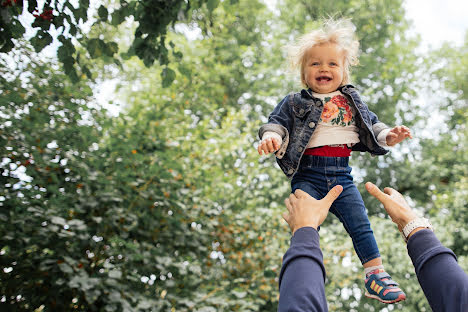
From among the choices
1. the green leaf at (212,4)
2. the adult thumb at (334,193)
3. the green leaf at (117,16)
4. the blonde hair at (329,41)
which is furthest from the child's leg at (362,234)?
the green leaf at (117,16)

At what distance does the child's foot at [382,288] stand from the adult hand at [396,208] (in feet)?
0.62

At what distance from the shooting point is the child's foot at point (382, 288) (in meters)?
1.43

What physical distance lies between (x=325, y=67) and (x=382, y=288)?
808mm

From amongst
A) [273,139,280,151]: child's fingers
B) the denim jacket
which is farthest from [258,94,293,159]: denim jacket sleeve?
[273,139,280,151]: child's fingers

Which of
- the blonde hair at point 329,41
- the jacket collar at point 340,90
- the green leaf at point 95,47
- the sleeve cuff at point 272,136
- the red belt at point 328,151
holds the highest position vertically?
the green leaf at point 95,47

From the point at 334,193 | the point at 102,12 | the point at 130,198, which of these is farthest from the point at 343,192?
the point at 130,198

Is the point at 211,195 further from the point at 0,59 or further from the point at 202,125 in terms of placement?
the point at 0,59

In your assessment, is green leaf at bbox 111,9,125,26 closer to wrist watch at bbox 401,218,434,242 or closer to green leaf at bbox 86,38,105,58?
green leaf at bbox 86,38,105,58

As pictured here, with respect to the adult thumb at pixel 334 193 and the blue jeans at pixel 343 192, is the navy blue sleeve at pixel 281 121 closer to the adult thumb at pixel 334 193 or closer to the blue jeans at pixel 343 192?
the blue jeans at pixel 343 192

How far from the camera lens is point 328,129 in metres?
1.69

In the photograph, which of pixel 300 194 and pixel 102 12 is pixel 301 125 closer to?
pixel 300 194

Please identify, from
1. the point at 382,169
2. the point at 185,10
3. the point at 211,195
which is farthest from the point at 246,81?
the point at 185,10

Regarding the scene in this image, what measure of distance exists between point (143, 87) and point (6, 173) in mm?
5604

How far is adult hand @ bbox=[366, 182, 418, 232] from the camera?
1.41 meters
